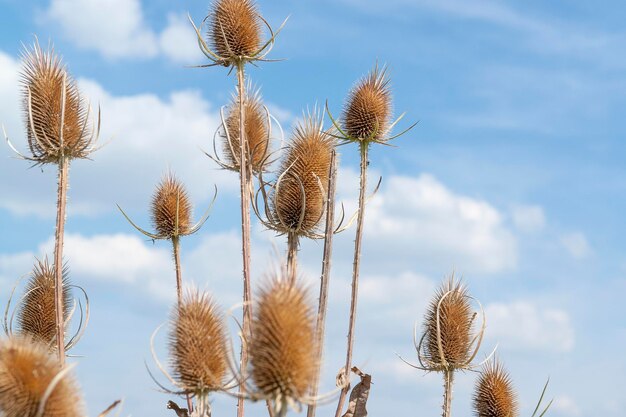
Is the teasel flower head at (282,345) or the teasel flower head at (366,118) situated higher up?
the teasel flower head at (366,118)

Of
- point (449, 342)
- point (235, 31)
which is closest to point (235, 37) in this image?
point (235, 31)

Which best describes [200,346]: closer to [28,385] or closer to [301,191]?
[28,385]

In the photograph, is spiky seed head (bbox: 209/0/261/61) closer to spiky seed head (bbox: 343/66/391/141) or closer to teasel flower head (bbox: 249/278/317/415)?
spiky seed head (bbox: 343/66/391/141)

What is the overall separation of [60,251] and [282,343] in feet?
12.9

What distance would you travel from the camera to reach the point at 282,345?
5059 mm

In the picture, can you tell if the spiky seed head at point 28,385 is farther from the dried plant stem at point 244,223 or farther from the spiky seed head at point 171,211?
the spiky seed head at point 171,211

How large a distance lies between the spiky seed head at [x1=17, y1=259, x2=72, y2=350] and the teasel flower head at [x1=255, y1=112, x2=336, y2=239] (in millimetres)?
2375

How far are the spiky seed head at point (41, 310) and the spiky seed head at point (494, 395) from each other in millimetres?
4565

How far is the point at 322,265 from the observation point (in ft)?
25.5

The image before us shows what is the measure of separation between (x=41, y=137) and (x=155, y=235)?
2.06 meters

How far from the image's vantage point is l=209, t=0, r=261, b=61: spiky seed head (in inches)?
364

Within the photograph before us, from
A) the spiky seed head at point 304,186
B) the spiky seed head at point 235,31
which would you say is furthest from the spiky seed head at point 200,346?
the spiky seed head at point 235,31

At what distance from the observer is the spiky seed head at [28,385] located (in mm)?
5180

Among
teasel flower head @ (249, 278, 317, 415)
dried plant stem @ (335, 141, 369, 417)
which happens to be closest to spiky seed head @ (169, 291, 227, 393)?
teasel flower head @ (249, 278, 317, 415)
